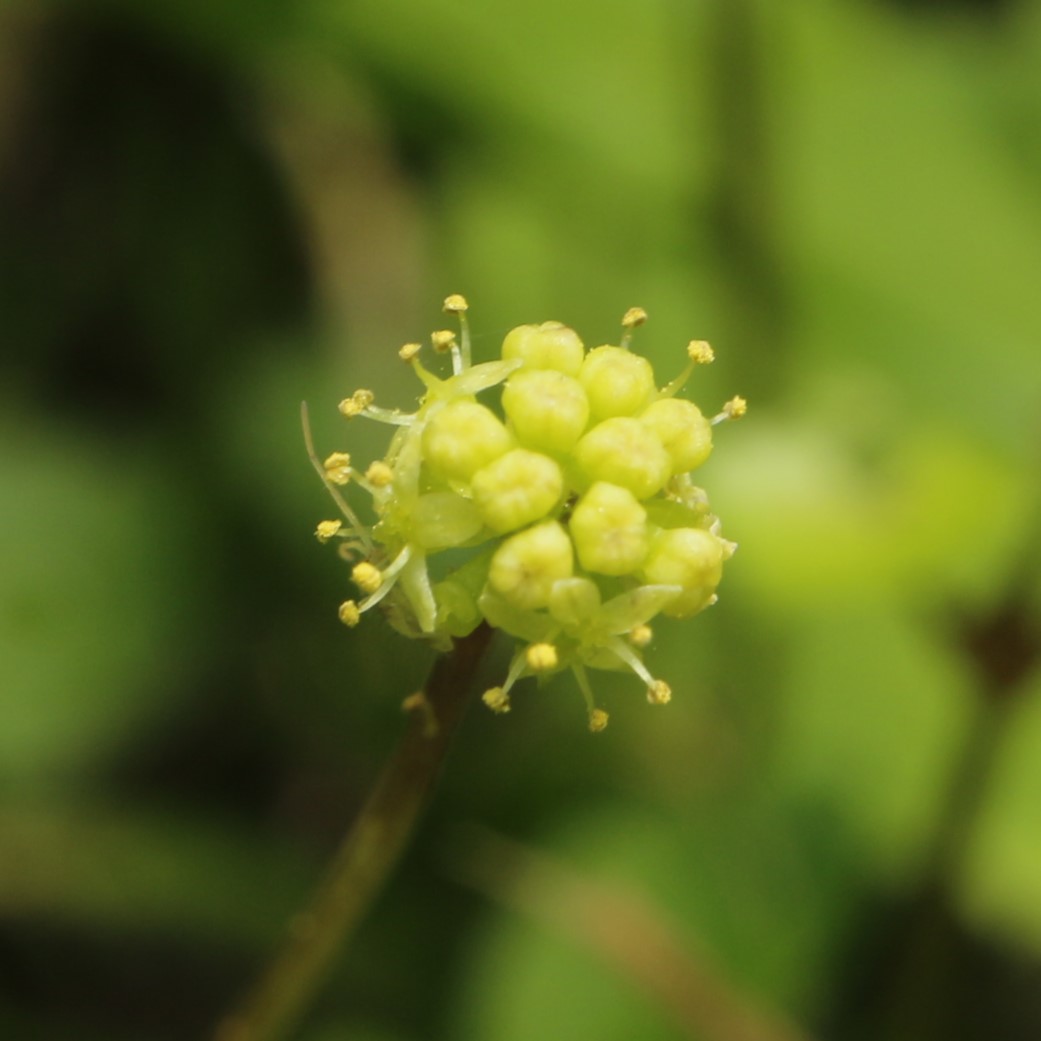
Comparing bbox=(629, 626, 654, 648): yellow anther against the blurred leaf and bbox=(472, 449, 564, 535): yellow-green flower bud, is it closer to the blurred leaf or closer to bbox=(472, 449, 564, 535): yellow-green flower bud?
bbox=(472, 449, 564, 535): yellow-green flower bud

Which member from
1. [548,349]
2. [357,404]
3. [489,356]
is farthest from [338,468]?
[489,356]

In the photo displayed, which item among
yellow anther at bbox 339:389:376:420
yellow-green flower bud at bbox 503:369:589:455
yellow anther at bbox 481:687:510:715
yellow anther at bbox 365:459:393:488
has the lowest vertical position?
yellow anther at bbox 481:687:510:715

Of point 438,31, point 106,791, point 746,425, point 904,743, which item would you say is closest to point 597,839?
point 904,743

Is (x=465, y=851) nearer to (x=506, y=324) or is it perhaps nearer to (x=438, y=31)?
(x=506, y=324)

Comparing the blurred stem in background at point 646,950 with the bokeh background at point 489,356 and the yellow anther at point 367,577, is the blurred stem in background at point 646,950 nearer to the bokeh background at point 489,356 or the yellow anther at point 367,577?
the bokeh background at point 489,356

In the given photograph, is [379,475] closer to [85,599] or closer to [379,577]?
[379,577]

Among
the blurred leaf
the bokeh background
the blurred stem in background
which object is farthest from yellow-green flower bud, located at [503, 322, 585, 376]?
the blurred leaf
